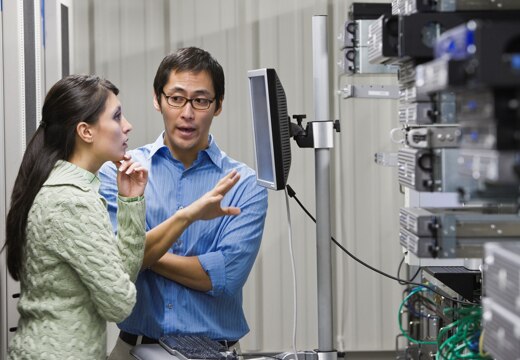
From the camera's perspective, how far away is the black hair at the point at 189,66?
7.92ft

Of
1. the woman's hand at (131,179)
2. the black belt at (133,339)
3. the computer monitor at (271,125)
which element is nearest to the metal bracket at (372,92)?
the computer monitor at (271,125)

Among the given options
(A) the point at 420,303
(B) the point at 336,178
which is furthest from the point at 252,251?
(B) the point at 336,178

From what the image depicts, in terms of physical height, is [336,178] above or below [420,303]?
above

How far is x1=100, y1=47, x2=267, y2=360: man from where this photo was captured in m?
2.27

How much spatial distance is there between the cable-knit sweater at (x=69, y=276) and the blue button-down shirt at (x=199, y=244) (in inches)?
8.6

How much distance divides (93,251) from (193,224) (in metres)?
0.46

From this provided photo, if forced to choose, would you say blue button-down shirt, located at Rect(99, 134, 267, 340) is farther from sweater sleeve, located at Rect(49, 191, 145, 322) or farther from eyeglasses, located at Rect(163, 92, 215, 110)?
sweater sleeve, located at Rect(49, 191, 145, 322)

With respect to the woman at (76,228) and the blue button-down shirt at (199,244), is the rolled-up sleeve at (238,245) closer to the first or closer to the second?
→ the blue button-down shirt at (199,244)

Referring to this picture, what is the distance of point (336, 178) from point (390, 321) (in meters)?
0.89

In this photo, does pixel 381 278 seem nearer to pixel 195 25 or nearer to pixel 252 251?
pixel 195 25

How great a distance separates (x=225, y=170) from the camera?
2.48 m

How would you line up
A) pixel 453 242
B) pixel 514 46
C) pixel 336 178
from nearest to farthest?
1. pixel 514 46
2. pixel 453 242
3. pixel 336 178

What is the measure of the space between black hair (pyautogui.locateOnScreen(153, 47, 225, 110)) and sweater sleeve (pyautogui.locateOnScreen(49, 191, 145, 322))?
21.0 inches

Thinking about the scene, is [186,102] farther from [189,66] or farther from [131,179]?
[131,179]
